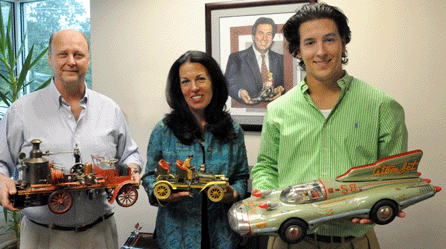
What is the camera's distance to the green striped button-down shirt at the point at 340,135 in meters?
1.72

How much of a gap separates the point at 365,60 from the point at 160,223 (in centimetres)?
210

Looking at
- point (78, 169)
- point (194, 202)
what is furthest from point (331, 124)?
point (78, 169)

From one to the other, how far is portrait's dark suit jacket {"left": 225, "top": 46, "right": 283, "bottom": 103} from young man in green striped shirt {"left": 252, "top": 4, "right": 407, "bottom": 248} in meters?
1.55

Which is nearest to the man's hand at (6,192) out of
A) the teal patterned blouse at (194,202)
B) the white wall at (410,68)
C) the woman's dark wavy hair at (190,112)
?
the teal patterned blouse at (194,202)

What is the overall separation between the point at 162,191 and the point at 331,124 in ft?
2.87

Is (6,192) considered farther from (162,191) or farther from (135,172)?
(162,191)

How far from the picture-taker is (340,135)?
1735 millimetres

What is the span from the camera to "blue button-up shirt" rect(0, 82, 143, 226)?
7.22 feet

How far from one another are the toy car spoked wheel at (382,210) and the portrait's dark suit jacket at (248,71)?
6.47 feet

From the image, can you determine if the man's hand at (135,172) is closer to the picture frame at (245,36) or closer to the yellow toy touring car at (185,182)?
the yellow toy touring car at (185,182)

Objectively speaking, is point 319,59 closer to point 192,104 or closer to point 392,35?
point 192,104

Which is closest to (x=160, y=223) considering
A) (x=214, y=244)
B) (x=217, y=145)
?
(x=214, y=244)

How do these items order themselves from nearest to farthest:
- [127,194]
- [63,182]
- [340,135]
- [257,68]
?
1. [340,135]
2. [63,182]
3. [127,194]
4. [257,68]

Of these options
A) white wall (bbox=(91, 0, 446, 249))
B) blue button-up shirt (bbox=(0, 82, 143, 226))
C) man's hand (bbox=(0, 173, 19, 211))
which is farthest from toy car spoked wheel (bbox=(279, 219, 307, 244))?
white wall (bbox=(91, 0, 446, 249))
